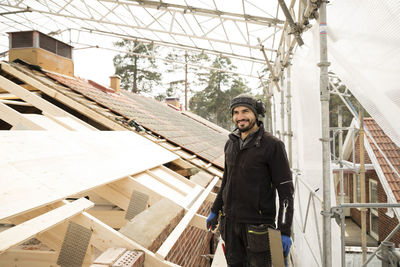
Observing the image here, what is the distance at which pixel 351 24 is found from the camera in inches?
84.3

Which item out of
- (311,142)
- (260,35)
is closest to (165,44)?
(260,35)

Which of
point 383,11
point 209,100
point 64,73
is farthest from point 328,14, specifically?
point 209,100

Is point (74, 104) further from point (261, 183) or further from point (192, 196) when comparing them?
point (261, 183)

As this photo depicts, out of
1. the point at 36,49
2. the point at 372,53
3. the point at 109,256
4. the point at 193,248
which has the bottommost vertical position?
the point at 193,248

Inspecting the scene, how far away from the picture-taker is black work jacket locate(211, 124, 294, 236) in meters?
2.53

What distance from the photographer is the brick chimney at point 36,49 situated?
7.30m

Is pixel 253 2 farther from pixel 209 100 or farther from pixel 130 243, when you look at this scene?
pixel 209 100

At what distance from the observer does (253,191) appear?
2605mm

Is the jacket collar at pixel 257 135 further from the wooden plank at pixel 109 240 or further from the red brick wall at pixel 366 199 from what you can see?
the red brick wall at pixel 366 199

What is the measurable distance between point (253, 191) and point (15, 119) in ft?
11.4

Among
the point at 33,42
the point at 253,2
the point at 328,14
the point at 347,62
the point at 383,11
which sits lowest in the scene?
the point at 347,62

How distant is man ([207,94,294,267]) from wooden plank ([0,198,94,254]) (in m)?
1.37

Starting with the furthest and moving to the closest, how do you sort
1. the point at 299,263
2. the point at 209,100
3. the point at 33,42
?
the point at 209,100, the point at 33,42, the point at 299,263

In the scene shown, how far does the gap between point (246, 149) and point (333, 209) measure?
0.99 meters
